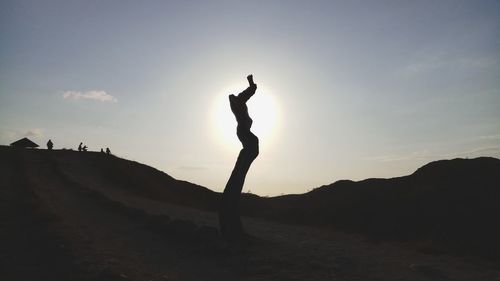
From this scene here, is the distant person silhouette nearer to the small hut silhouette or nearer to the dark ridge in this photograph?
the small hut silhouette

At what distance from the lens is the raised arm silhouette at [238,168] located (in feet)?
46.0

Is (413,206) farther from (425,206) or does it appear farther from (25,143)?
(25,143)

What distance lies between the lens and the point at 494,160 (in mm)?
19875

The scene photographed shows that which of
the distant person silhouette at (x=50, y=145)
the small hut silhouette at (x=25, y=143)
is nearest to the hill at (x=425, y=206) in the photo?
the distant person silhouette at (x=50, y=145)

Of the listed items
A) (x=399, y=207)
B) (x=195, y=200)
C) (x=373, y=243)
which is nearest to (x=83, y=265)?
(x=373, y=243)

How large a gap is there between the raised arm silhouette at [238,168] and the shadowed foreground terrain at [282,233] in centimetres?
63

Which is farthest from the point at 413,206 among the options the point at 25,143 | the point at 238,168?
the point at 25,143

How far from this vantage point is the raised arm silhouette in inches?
552

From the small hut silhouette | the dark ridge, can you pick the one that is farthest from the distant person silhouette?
the dark ridge

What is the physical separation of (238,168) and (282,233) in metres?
4.06

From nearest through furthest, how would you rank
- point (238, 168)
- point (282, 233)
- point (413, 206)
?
point (238, 168)
point (282, 233)
point (413, 206)

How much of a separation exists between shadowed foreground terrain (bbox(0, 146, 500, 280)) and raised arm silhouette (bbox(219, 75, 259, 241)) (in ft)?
2.06

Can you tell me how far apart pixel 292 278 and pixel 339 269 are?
5.22 ft

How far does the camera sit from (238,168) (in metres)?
14.6
